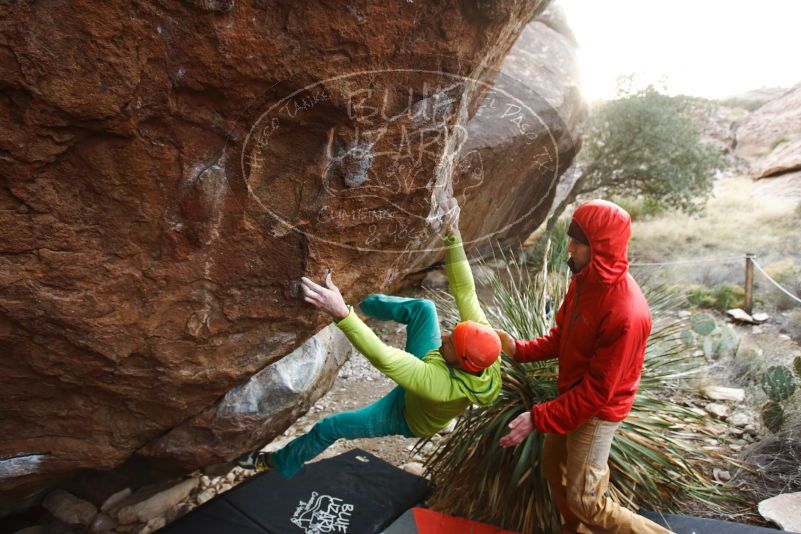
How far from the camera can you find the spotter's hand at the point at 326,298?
255cm

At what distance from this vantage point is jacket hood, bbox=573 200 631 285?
236 cm

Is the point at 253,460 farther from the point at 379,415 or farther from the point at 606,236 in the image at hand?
the point at 606,236

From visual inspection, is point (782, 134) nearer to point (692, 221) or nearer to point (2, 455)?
point (692, 221)

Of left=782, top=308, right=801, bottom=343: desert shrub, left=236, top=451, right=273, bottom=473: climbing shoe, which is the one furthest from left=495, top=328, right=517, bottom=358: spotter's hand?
left=782, top=308, right=801, bottom=343: desert shrub

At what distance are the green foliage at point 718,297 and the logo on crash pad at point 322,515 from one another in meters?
5.75

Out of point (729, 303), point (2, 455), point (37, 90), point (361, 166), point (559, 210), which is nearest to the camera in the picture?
point (37, 90)

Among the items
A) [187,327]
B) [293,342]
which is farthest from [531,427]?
[187,327]

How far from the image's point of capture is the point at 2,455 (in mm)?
2779

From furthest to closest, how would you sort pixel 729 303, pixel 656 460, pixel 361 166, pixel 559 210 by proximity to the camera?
pixel 559 210 → pixel 729 303 → pixel 656 460 → pixel 361 166

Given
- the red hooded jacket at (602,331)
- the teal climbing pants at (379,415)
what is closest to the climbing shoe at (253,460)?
the teal climbing pants at (379,415)

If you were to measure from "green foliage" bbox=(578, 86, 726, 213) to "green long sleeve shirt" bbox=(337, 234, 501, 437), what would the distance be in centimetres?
760

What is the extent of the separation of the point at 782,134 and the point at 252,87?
17246 millimetres

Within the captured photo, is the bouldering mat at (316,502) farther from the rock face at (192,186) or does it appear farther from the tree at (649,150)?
the tree at (649,150)

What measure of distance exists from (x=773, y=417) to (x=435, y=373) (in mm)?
2939
